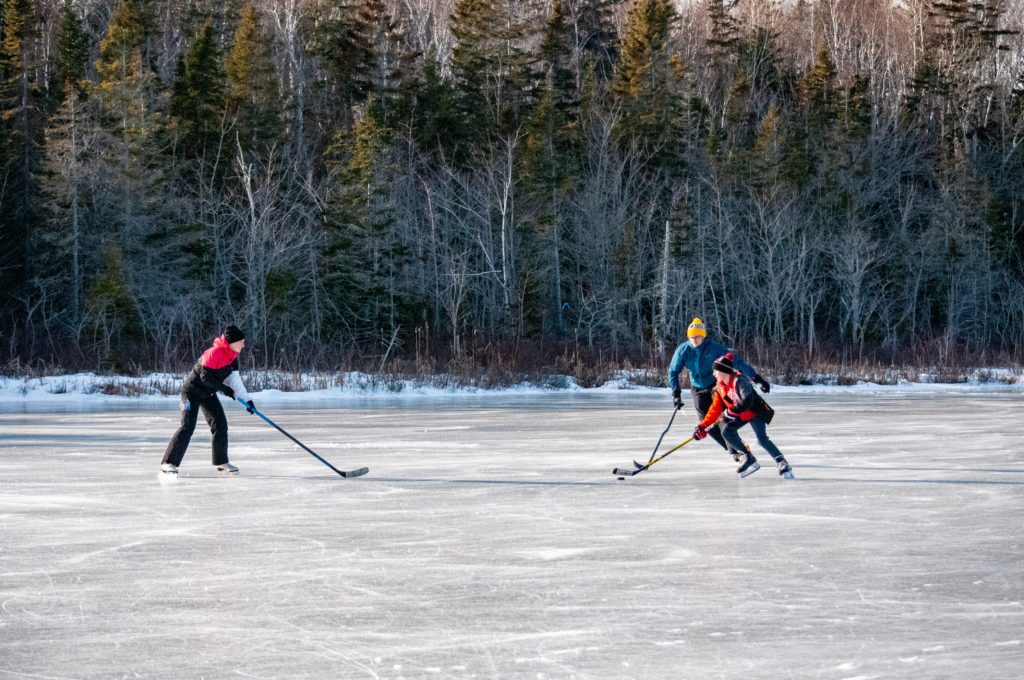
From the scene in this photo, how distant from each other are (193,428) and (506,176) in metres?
39.0

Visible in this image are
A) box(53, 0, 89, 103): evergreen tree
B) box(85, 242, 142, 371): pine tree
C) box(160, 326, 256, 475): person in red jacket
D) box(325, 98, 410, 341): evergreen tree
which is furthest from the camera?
box(53, 0, 89, 103): evergreen tree

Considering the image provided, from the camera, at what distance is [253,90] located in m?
52.6

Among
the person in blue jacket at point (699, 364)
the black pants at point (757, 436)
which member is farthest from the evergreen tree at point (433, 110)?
the black pants at point (757, 436)

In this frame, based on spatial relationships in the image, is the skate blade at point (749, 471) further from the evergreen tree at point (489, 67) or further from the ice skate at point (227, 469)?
the evergreen tree at point (489, 67)

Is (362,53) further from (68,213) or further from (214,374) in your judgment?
(214,374)

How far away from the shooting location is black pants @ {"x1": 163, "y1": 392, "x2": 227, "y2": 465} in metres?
10.8

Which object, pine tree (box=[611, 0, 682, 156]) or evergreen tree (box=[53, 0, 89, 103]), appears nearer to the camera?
evergreen tree (box=[53, 0, 89, 103])

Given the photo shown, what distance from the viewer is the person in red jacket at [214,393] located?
1062 centimetres

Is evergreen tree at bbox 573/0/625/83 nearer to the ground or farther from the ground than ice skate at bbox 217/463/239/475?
farther from the ground

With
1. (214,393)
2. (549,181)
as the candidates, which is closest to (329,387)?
(214,393)

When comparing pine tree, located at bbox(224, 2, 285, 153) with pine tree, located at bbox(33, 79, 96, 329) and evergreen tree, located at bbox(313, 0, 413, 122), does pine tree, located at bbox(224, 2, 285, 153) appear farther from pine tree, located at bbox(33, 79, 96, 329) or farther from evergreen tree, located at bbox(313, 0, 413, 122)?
pine tree, located at bbox(33, 79, 96, 329)

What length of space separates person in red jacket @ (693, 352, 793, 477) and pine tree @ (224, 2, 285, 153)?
4323 cm

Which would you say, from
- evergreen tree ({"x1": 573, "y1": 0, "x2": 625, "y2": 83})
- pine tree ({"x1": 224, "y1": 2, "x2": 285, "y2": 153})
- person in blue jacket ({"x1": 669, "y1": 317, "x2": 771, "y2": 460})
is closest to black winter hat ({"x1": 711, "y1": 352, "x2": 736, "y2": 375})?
person in blue jacket ({"x1": 669, "y1": 317, "x2": 771, "y2": 460})

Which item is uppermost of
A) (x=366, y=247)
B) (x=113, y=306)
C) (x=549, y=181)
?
(x=549, y=181)
